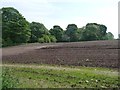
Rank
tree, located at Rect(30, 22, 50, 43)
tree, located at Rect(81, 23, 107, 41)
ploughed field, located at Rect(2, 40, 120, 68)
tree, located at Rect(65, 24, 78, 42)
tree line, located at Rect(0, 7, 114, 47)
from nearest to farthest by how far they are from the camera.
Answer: ploughed field, located at Rect(2, 40, 120, 68)
tree line, located at Rect(0, 7, 114, 47)
tree, located at Rect(30, 22, 50, 43)
tree, located at Rect(81, 23, 107, 41)
tree, located at Rect(65, 24, 78, 42)

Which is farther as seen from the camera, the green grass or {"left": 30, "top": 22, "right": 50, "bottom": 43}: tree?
{"left": 30, "top": 22, "right": 50, "bottom": 43}: tree

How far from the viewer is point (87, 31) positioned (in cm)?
6812

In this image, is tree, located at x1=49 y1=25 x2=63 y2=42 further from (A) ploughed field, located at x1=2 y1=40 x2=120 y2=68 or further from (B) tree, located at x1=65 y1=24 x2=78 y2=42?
(A) ploughed field, located at x1=2 y1=40 x2=120 y2=68

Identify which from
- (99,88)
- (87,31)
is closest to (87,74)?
(99,88)

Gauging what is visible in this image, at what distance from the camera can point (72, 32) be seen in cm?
7344

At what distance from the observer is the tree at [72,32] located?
71875mm

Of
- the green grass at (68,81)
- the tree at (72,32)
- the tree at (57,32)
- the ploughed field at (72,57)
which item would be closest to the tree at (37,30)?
the tree at (57,32)

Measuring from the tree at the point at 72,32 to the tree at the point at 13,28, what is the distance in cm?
2037

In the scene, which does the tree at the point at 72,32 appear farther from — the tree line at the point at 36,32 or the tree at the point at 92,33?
the tree at the point at 92,33

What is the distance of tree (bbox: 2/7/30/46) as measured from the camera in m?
49.1

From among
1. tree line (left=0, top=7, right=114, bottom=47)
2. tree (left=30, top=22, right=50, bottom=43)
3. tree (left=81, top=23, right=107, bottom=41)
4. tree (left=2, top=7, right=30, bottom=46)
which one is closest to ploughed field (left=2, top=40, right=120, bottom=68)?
tree line (left=0, top=7, right=114, bottom=47)

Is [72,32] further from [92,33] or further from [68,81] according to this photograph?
[68,81]

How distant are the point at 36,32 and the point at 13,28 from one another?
17.3 metres

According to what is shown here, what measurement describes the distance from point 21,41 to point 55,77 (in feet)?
138
